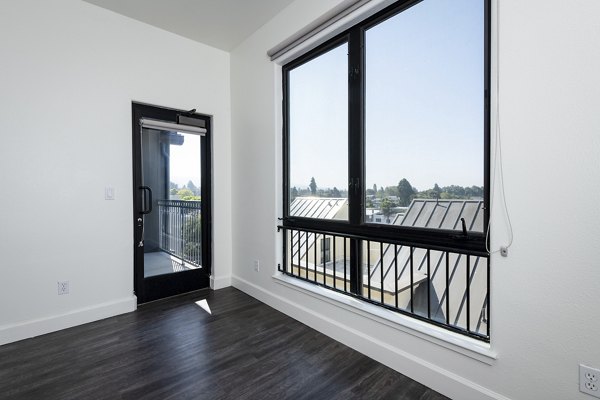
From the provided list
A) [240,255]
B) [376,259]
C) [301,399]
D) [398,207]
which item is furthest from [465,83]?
[240,255]

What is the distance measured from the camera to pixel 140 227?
2.94m

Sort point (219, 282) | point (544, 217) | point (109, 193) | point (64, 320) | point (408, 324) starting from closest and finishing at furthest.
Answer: point (544, 217)
point (408, 324)
point (64, 320)
point (109, 193)
point (219, 282)

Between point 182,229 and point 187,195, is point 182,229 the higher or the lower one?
the lower one

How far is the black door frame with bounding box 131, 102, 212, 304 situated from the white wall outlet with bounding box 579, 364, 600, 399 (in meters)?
3.24

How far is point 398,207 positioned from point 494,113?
0.78 metres

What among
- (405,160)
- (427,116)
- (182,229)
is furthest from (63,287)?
(427,116)

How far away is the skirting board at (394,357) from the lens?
1532 millimetres

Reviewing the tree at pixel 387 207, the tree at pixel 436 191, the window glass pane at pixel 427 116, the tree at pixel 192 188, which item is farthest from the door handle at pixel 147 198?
the tree at pixel 436 191

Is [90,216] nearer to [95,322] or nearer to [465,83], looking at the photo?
[95,322]

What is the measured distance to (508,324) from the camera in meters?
1.40

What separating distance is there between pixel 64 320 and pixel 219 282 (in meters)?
1.46

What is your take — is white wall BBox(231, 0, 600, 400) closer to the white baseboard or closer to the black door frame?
the white baseboard

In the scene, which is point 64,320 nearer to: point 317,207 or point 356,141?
point 317,207

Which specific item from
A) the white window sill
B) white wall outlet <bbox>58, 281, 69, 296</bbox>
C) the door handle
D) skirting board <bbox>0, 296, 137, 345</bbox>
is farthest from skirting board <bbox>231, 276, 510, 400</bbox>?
white wall outlet <bbox>58, 281, 69, 296</bbox>
